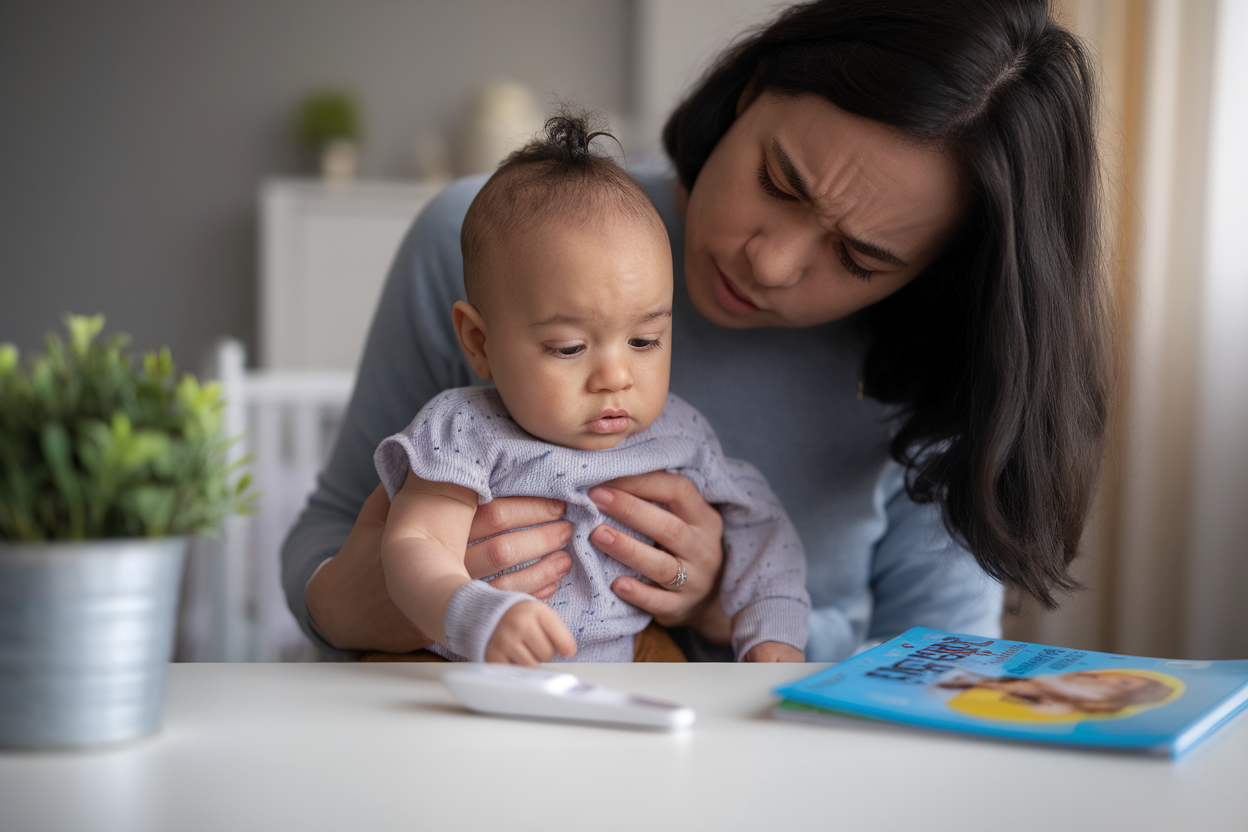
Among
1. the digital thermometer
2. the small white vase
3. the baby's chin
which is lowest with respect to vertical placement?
the digital thermometer

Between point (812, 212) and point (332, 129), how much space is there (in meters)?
3.76

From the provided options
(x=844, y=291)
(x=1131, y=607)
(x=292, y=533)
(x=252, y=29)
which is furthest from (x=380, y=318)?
(x=252, y=29)

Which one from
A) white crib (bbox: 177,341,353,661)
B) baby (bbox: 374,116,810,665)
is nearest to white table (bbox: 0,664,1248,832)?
Answer: baby (bbox: 374,116,810,665)

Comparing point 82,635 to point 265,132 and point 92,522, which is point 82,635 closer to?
point 92,522

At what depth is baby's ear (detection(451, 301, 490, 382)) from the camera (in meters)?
0.97

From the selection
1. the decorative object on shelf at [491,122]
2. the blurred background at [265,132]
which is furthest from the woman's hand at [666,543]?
the decorative object on shelf at [491,122]

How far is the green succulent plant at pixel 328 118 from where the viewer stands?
169 inches

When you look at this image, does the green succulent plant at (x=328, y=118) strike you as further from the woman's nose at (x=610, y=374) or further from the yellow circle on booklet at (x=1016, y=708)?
the yellow circle on booklet at (x=1016, y=708)

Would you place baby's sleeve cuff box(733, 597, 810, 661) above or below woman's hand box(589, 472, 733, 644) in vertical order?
below

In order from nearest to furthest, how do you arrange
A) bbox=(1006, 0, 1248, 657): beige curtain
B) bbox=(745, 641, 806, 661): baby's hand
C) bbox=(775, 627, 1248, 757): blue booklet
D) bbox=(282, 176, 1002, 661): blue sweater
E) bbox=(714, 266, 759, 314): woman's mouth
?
bbox=(775, 627, 1248, 757): blue booklet
bbox=(745, 641, 806, 661): baby's hand
bbox=(714, 266, 759, 314): woman's mouth
bbox=(282, 176, 1002, 661): blue sweater
bbox=(1006, 0, 1248, 657): beige curtain

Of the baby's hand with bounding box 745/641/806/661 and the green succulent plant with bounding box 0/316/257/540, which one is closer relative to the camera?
the green succulent plant with bounding box 0/316/257/540

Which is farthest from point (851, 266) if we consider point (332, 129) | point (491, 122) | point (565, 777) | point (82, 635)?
point (332, 129)

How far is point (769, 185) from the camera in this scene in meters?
1.03

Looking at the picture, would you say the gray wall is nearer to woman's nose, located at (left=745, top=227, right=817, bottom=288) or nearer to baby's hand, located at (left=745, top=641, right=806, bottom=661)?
woman's nose, located at (left=745, top=227, right=817, bottom=288)
